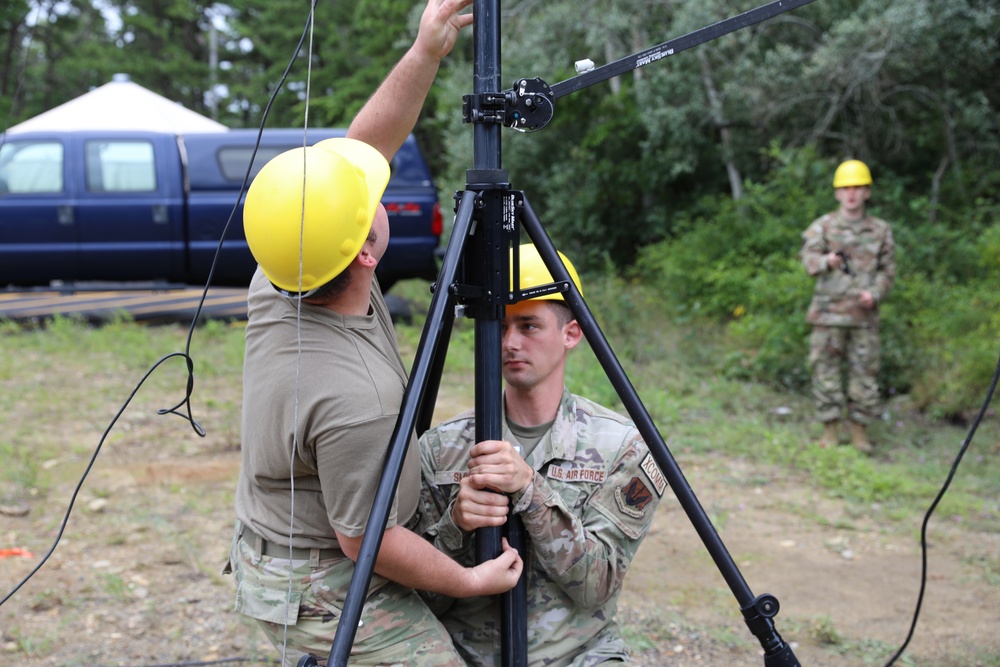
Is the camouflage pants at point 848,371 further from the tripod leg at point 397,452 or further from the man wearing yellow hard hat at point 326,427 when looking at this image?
the tripod leg at point 397,452

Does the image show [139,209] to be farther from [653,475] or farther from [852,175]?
[653,475]

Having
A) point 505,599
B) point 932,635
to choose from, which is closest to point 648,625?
point 932,635

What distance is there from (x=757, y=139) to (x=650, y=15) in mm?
1974

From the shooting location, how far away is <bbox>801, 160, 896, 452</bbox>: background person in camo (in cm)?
667

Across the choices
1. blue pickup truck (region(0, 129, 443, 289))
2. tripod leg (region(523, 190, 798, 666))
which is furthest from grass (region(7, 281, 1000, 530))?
tripod leg (region(523, 190, 798, 666))

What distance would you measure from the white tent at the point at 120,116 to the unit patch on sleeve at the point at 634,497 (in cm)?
1359

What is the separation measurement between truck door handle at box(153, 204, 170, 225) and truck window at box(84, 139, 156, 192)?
0.24 m

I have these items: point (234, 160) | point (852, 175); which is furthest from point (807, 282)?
point (234, 160)

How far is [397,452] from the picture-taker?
1764 millimetres

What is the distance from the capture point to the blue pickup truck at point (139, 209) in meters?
10.3

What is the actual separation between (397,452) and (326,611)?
1.56ft

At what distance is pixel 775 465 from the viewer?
6.25 m

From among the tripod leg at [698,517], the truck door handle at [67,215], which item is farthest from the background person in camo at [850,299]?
the truck door handle at [67,215]

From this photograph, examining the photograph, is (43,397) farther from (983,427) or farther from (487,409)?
(983,427)
